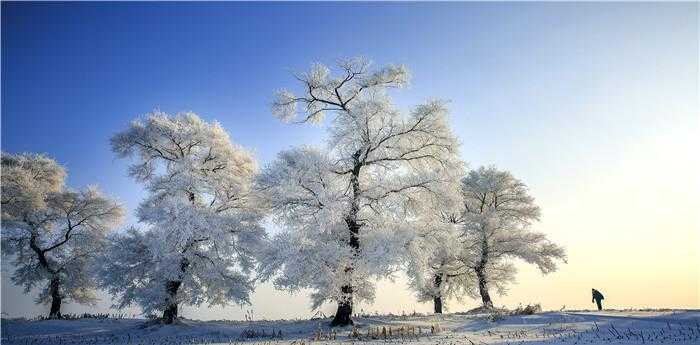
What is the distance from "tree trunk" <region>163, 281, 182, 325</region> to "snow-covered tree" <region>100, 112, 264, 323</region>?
0.13 ft

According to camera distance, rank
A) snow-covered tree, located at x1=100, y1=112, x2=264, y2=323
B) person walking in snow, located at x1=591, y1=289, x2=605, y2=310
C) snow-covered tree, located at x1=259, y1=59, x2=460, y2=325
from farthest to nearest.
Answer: person walking in snow, located at x1=591, y1=289, x2=605, y2=310
snow-covered tree, located at x1=100, y1=112, x2=264, y2=323
snow-covered tree, located at x1=259, y1=59, x2=460, y2=325

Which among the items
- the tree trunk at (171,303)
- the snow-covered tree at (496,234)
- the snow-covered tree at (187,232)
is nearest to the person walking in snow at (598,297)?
the snow-covered tree at (496,234)

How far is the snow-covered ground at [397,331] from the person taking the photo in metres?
12.8

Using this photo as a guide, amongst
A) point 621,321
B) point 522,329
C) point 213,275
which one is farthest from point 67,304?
point 621,321

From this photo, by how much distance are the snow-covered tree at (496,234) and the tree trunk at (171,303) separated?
615 inches

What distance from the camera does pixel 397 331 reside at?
1602cm

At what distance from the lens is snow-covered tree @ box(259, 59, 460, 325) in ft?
54.1

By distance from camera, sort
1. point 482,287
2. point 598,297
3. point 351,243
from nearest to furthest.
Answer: point 351,243 → point 598,297 → point 482,287

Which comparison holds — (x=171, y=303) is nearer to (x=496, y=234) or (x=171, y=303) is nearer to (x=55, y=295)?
(x=55, y=295)

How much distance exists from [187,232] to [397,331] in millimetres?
8897

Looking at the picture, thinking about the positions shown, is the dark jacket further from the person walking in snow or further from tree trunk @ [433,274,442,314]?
tree trunk @ [433,274,442,314]

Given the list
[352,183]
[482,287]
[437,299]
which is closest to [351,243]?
[352,183]

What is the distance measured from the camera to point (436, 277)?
29.3 metres

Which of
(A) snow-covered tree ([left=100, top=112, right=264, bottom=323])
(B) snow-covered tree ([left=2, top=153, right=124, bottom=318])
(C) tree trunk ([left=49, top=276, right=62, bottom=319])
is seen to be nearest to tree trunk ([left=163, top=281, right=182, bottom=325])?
(A) snow-covered tree ([left=100, top=112, right=264, bottom=323])
